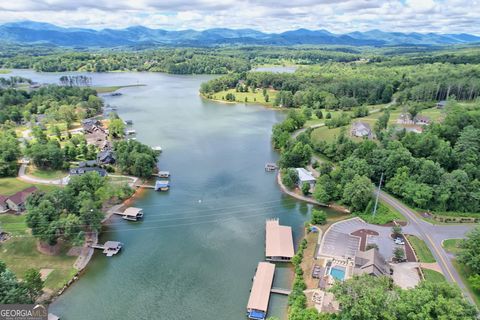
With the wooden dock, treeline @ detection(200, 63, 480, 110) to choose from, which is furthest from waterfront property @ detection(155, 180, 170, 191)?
treeline @ detection(200, 63, 480, 110)

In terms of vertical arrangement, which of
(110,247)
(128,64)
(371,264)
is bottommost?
(110,247)

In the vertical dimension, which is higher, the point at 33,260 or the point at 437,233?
the point at 437,233

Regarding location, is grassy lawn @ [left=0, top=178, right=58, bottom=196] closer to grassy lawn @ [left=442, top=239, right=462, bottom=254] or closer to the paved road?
the paved road

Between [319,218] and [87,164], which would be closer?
[319,218]

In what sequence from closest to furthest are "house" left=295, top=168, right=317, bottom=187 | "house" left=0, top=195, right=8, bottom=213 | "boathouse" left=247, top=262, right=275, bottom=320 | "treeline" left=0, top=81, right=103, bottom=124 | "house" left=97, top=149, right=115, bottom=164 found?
"boathouse" left=247, top=262, right=275, bottom=320 → "house" left=0, top=195, right=8, bottom=213 → "house" left=295, top=168, right=317, bottom=187 → "house" left=97, top=149, right=115, bottom=164 → "treeline" left=0, top=81, right=103, bottom=124

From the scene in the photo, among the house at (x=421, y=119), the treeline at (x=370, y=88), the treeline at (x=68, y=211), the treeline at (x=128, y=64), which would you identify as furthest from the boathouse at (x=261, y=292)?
the treeline at (x=128, y=64)

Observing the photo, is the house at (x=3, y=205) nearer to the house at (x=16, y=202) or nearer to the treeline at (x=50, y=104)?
the house at (x=16, y=202)

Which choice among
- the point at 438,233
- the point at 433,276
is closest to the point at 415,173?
the point at 438,233

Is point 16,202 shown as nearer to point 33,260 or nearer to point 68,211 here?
point 68,211
